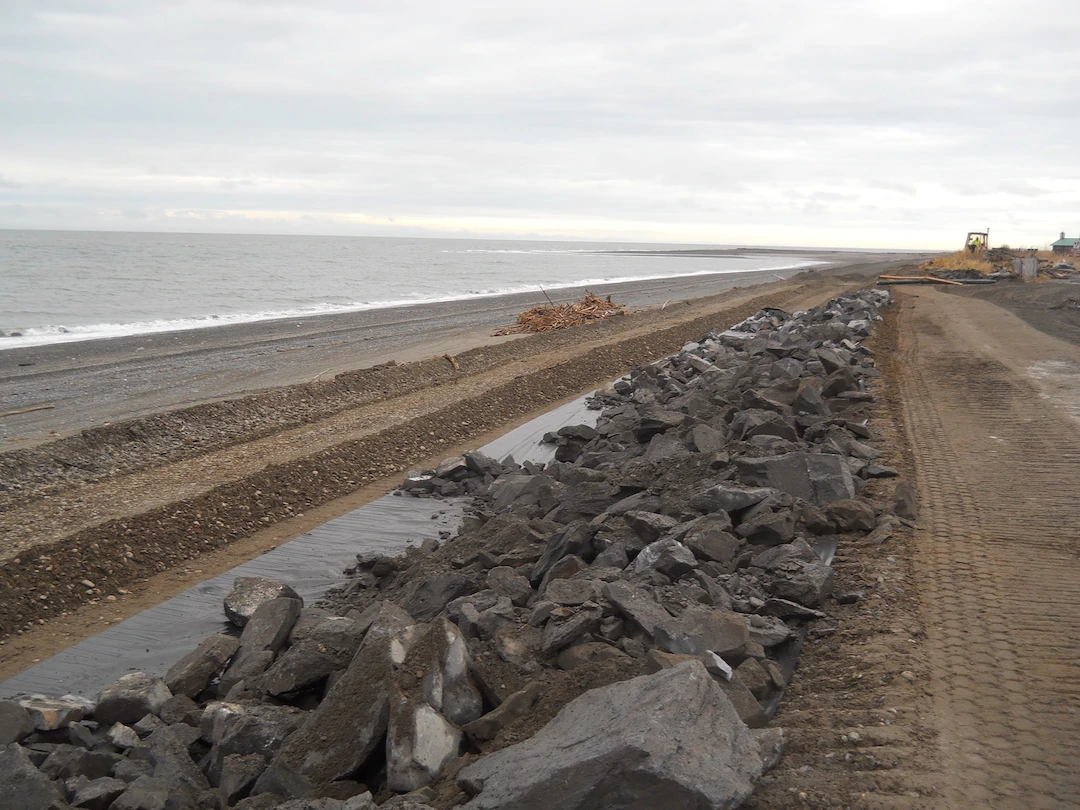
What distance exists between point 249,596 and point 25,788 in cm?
257

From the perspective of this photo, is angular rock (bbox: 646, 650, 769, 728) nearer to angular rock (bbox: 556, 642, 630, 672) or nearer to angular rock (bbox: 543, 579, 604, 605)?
angular rock (bbox: 556, 642, 630, 672)

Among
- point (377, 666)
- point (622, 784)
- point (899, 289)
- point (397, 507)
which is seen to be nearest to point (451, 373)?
point (397, 507)

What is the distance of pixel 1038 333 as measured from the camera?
18.5 meters

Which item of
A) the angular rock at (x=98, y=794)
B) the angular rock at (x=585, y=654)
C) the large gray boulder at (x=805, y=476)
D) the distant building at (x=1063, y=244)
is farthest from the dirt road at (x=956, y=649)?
the distant building at (x=1063, y=244)

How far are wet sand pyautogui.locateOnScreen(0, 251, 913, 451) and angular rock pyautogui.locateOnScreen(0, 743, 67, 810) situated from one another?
8.33 metres

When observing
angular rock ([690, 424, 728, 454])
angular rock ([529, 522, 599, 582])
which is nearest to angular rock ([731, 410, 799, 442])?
angular rock ([690, 424, 728, 454])

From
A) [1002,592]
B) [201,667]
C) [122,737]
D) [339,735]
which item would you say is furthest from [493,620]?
[1002,592]

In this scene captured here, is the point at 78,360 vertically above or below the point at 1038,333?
below

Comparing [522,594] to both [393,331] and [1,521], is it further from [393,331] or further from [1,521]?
[393,331]

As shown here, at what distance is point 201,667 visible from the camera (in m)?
5.06

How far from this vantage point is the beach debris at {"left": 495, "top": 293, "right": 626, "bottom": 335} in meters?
25.8

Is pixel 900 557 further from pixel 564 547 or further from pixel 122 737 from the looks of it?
pixel 122 737

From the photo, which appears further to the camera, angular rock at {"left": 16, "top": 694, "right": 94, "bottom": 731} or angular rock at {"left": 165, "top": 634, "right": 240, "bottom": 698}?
angular rock at {"left": 165, "top": 634, "right": 240, "bottom": 698}

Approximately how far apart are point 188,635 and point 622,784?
173 inches
